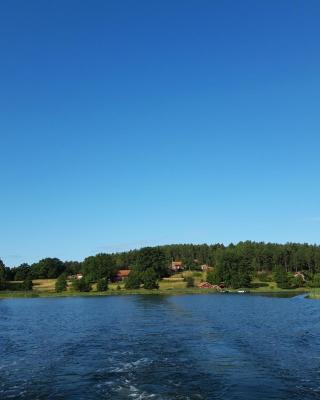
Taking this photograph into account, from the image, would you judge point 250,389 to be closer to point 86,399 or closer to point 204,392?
point 204,392

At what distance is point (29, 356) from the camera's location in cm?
5194

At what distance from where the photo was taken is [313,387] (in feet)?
121

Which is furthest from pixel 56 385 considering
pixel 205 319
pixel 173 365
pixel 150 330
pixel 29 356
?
pixel 205 319

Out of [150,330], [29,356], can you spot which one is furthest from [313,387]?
→ [150,330]

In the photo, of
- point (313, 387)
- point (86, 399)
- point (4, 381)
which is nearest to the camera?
point (86, 399)

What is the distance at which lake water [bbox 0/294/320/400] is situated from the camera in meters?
36.2

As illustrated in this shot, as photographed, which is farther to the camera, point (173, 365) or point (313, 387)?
point (173, 365)

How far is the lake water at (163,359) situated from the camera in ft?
119

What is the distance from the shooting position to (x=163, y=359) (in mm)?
48188

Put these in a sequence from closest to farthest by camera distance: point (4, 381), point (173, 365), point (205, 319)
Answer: point (4, 381) → point (173, 365) → point (205, 319)

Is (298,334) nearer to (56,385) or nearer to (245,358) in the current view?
(245,358)

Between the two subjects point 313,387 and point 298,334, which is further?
point 298,334

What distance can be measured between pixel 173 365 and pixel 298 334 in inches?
1057

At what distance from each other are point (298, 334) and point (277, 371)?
25.3 meters
